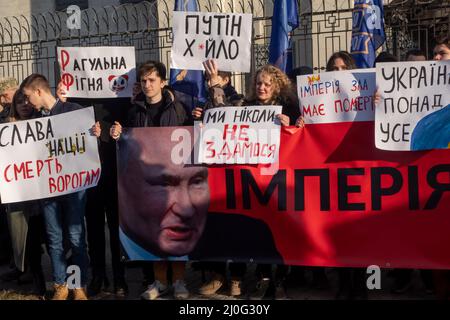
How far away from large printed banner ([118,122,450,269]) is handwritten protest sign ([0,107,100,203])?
13.5 inches

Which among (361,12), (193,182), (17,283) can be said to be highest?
(361,12)

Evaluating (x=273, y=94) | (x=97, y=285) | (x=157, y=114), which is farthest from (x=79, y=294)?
(x=273, y=94)

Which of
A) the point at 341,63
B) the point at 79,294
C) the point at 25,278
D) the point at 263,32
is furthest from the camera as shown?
the point at 263,32

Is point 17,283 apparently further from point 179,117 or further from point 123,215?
point 179,117

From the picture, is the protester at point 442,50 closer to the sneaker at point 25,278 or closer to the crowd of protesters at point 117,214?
the crowd of protesters at point 117,214

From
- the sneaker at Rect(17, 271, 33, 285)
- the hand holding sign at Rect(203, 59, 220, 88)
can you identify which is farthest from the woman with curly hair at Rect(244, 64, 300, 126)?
the sneaker at Rect(17, 271, 33, 285)

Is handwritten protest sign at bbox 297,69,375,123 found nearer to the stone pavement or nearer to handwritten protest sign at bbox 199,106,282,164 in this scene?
handwritten protest sign at bbox 199,106,282,164

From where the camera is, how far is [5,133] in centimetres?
578

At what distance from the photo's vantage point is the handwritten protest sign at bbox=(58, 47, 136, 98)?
20.1 feet

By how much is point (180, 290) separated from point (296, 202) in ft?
4.46

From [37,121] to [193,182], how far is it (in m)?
1.53

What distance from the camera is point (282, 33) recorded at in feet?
27.0

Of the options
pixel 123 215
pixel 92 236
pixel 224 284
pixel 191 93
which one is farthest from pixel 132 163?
pixel 191 93

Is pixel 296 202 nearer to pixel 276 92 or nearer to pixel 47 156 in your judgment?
pixel 276 92
